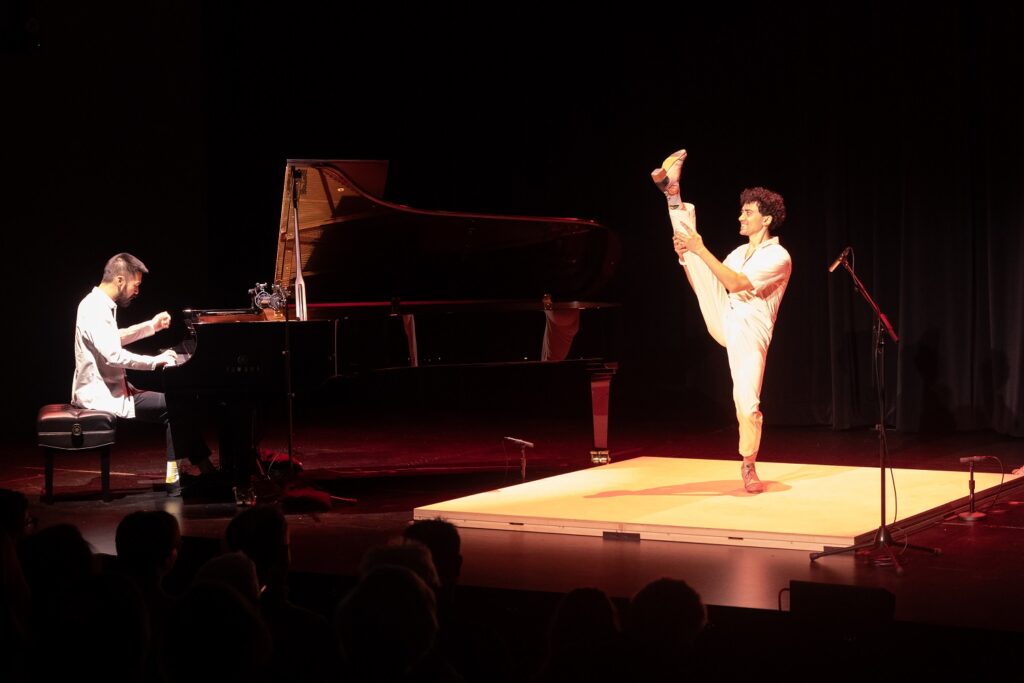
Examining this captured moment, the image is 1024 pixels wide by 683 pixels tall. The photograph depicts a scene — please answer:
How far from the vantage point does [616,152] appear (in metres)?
10.4

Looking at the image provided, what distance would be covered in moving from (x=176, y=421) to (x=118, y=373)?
0.48 m

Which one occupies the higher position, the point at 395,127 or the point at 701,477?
the point at 395,127

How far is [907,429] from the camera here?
29.1 ft

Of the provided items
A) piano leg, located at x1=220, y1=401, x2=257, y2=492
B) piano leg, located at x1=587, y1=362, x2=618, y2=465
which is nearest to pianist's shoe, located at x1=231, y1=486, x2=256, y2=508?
piano leg, located at x1=220, y1=401, x2=257, y2=492

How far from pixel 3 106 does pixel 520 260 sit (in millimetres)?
5081

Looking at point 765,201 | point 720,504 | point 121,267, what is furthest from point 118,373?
point 765,201

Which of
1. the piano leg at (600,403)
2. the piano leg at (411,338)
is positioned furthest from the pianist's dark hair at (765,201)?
the piano leg at (411,338)

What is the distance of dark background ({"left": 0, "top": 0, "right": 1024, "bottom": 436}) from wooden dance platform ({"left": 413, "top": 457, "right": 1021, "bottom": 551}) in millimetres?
2560

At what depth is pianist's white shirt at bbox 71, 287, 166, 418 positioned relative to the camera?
6578 mm

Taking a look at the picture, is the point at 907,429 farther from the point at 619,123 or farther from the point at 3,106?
the point at 3,106

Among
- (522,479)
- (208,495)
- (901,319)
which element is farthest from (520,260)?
(901,319)

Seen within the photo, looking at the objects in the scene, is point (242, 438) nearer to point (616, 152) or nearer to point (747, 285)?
point (747, 285)

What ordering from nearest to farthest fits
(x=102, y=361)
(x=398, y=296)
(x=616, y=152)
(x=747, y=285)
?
(x=747, y=285)
(x=102, y=361)
(x=398, y=296)
(x=616, y=152)

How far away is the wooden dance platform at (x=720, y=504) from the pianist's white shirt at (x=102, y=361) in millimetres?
2046
